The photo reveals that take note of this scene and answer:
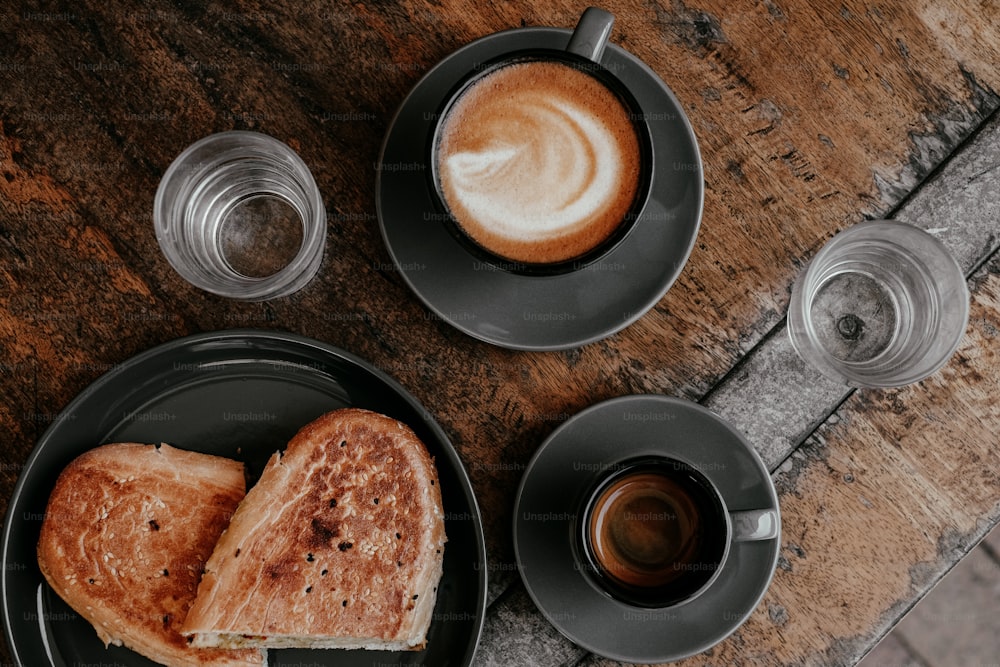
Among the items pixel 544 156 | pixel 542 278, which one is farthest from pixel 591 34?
pixel 542 278

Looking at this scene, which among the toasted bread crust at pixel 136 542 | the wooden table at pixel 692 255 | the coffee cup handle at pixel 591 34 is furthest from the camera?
the wooden table at pixel 692 255

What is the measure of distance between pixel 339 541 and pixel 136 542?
0.43m

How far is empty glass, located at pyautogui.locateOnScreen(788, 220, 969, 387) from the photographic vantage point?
1.62 metres

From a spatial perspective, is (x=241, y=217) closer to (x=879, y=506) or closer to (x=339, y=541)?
(x=339, y=541)

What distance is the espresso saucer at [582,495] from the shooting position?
1604 millimetres

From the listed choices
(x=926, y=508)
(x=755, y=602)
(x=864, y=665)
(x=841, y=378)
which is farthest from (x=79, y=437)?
(x=864, y=665)

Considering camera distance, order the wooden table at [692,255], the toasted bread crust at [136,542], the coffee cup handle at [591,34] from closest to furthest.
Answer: the coffee cup handle at [591,34]
the toasted bread crust at [136,542]
the wooden table at [692,255]

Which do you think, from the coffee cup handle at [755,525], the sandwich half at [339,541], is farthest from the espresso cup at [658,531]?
the sandwich half at [339,541]

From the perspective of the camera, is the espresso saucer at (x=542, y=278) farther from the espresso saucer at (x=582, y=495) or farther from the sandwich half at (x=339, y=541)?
the sandwich half at (x=339, y=541)

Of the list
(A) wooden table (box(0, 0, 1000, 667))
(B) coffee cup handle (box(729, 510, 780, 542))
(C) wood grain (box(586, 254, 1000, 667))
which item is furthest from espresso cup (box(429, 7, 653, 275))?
(C) wood grain (box(586, 254, 1000, 667))

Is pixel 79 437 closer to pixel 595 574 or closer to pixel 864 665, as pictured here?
pixel 595 574

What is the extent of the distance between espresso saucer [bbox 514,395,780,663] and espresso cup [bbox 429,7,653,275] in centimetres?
42

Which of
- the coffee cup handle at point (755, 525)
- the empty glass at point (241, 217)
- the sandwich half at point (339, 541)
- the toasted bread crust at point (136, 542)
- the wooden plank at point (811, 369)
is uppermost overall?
the wooden plank at point (811, 369)

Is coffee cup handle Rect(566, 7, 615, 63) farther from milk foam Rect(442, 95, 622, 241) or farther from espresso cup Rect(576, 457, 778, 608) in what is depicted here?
espresso cup Rect(576, 457, 778, 608)
